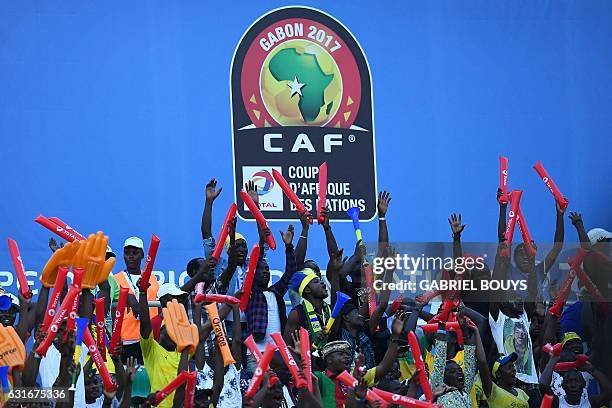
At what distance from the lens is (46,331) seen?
25.8ft

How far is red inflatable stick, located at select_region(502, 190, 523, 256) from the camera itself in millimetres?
9922

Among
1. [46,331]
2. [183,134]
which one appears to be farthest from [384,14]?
[46,331]

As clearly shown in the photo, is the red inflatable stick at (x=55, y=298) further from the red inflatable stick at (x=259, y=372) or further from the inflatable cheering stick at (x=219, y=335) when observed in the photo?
the red inflatable stick at (x=259, y=372)

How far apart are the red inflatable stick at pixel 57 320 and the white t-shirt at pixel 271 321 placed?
156cm

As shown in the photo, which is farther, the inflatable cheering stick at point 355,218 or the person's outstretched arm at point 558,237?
the person's outstretched arm at point 558,237

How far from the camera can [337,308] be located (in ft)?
29.8

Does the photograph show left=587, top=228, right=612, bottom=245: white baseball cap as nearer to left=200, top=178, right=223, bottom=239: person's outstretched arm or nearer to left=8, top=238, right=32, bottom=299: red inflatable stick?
left=200, top=178, right=223, bottom=239: person's outstretched arm

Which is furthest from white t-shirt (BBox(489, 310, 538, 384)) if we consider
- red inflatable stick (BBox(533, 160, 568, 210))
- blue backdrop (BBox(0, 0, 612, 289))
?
blue backdrop (BBox(0, 0, 612, 289))

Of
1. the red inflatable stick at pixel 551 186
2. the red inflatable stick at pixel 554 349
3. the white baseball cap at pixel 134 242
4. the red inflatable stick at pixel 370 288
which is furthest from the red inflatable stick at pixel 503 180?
the white baseball cap at pixel 134 242

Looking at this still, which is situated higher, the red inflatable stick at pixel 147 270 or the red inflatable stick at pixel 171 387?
the red inflatable stick at pixel 147 270

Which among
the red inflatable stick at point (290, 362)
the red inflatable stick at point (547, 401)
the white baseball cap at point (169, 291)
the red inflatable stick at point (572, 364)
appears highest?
the white baseball cap at point (169, 291)

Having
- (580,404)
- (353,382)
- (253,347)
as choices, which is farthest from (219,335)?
(580,404)

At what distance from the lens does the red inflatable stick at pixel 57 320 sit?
7.76 meters

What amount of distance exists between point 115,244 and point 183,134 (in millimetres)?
963
